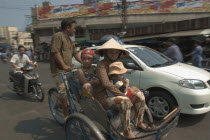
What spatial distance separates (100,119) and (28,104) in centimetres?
331

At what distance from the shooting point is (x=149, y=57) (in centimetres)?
390

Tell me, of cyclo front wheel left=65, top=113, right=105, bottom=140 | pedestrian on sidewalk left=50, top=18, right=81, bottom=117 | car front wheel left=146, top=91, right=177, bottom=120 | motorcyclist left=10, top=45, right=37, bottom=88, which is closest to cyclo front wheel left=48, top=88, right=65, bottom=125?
pedestrian on sidewalk left=50, top=18, right=81, bottom=117

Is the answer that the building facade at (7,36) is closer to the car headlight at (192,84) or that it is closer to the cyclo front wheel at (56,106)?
the cyclo front wheel at (56,106)

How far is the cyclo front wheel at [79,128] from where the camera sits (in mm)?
1945

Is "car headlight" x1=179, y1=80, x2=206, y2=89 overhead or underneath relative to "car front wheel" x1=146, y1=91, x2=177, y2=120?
overhead

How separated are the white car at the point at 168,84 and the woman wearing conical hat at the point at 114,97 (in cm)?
120

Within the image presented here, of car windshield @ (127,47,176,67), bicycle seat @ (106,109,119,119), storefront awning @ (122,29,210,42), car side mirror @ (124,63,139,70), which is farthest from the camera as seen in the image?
storefront awning @ (122,29,210,42)

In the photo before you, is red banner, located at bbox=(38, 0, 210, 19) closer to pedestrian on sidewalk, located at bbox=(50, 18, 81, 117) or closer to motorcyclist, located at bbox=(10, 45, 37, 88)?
motorcyclist, located at bbox=(10, 45, 37, 88)

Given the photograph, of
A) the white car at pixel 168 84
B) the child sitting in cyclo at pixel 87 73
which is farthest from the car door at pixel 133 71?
the child sitting in cyclo at pixel 87 73

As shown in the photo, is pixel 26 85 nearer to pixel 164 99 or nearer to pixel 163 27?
pixel 164 99

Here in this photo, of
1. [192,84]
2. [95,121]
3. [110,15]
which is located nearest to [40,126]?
[95,121]

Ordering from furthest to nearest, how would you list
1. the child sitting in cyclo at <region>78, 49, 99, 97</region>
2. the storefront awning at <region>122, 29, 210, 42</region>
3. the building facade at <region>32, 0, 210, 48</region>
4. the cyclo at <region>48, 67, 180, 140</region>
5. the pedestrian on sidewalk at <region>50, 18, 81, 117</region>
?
the building facade at <region>32, 0, 210, 48</region>
the storefront awning at <region>122, 29, 210, 42</region>
the pedestrian on sidewalk at <region>50, 18, 81, 117</region>
the child sitting in cyclo at <region>78, 49, 99, 97</region>
the cyclo at <region>48, 67, 180, 140</region>

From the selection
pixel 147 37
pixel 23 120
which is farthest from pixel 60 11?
pixel 23 120

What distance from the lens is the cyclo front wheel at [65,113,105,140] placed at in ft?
6.38
